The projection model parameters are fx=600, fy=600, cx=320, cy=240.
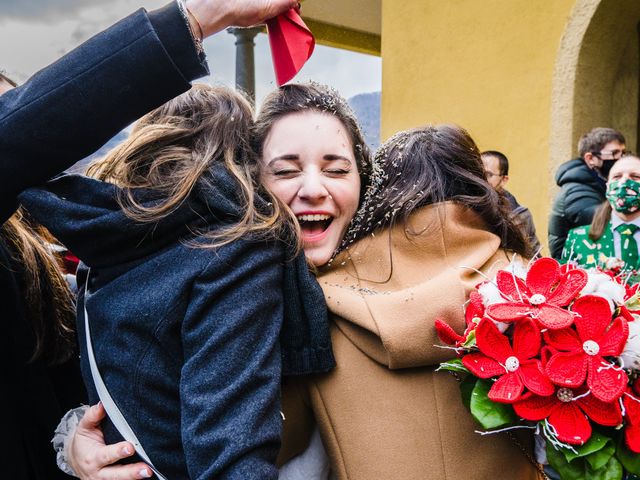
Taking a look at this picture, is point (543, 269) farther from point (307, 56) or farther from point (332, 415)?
point (307, 56)

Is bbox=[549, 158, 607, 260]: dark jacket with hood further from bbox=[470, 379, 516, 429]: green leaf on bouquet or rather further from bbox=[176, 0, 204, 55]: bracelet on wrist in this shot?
bbox=[176, 0, 204, 55]: bracelet on wrist

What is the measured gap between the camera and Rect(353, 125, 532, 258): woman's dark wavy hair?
1.48 m

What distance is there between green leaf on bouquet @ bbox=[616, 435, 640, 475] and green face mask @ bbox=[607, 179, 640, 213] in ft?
9.66

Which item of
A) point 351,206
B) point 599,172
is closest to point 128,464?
point 351,206

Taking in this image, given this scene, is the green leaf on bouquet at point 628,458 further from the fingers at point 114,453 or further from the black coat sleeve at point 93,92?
the black coat sleeve at point 93,92

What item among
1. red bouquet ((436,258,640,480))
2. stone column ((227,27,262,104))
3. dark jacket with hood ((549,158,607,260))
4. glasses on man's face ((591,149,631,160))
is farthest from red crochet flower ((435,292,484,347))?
stone column ((227,27,262,104))

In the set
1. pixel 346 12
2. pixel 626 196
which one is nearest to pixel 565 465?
pixel 626 196

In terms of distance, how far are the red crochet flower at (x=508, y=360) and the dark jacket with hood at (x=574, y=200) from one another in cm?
342

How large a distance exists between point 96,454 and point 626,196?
3.48 metres

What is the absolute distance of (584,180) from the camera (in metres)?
4.46

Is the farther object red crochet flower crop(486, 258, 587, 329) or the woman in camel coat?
the woman in camel coat

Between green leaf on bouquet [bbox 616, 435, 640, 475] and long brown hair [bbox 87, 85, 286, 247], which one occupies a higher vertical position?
long brown hair [bbox 87, 85, 286, 247]

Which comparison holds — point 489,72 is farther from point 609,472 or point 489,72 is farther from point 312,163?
point 609,472

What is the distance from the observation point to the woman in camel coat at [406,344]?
129 cm
